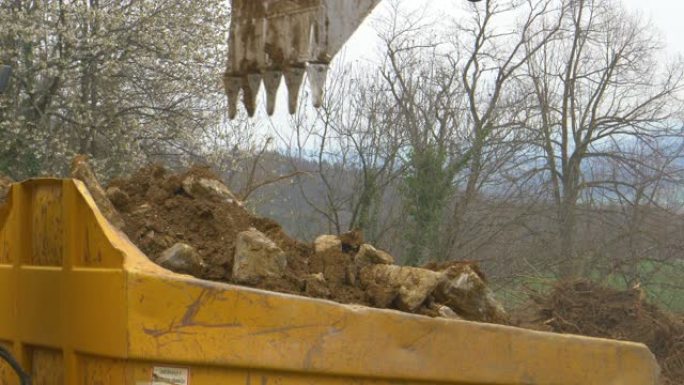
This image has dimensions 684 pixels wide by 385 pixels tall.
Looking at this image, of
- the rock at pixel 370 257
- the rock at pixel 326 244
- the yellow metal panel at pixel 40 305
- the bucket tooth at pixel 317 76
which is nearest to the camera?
the bucket tooth at pixel 317 76

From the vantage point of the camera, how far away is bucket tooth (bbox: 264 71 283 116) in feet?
11.2

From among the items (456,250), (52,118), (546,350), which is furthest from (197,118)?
(546,350)

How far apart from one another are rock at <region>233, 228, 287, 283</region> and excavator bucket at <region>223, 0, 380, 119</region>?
2.00 ft

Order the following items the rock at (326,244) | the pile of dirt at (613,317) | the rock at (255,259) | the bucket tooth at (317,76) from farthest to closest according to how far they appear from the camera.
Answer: the pile of dirt at (613,317) → the rock at (326,244) → the rock at (255,259) → the bucket tooth at (317,76)

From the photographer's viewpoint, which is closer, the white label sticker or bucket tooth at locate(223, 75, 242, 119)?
the white label sticker

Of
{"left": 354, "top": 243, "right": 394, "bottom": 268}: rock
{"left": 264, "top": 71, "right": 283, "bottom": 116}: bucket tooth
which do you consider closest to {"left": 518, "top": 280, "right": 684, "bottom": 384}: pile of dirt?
{"left": 354, "top": 243, "right": 394, "bottom": 268}: rock

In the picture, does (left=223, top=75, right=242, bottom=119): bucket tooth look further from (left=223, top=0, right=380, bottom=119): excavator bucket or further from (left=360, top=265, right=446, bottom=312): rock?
(left=360, top=265, right=446, bottom=312): rock

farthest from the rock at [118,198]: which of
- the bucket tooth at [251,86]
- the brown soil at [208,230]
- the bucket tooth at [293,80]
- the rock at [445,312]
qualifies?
the rock at [445,312]

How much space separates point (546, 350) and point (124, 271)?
1472 millimetres

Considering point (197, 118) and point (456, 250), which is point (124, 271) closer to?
point (197, 118)

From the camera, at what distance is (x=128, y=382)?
2863 millimetres

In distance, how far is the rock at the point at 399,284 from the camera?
4216 millimetres

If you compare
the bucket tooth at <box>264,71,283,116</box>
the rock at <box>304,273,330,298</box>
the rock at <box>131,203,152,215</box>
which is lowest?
the rock at <box>304,273,330,298</box>

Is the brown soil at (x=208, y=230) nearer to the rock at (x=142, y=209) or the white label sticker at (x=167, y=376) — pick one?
the rock at (x=142, y=209)
